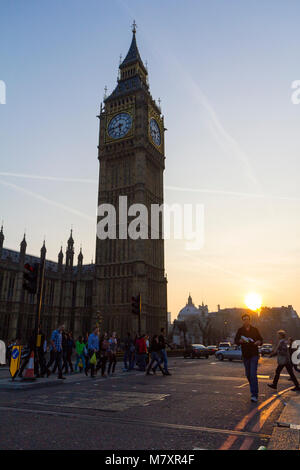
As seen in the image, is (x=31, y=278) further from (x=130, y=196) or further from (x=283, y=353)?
(x=130, y=196)

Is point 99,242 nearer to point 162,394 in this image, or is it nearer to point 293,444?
point 162,394

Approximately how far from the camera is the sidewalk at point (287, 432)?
3.94 metres

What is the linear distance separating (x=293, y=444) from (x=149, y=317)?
145 ft

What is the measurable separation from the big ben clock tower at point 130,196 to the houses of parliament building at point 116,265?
0.44 ft

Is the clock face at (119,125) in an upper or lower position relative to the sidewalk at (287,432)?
upper

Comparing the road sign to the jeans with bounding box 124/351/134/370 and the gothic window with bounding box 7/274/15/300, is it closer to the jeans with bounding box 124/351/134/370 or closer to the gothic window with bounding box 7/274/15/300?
the jeans with bounding box 124/351/134/370

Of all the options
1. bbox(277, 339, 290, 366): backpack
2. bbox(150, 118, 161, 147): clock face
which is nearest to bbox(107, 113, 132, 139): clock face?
bbox(150, 118, 161, 147): clock face

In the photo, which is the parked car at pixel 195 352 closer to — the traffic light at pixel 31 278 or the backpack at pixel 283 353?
the backpack at pixel 283 353

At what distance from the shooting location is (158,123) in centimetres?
5816

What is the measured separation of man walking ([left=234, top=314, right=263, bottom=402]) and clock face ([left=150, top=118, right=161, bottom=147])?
1981 inches

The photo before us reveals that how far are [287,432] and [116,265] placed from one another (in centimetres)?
4474

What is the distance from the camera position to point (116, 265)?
48.8 metres

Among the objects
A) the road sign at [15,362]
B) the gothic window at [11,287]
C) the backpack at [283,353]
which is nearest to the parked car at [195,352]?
the backpack at [283,353]
